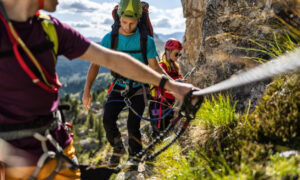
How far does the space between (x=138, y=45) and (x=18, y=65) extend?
3.25 m

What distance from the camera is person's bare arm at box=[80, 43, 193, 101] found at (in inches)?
98.3

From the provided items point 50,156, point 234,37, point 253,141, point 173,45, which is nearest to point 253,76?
point 253,141

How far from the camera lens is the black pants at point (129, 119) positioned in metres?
5.12

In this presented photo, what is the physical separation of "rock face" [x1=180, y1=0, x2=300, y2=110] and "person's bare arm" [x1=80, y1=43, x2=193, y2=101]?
85.8 inches

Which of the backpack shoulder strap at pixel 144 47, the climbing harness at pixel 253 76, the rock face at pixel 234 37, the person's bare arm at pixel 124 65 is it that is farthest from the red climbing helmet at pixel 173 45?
the person's bare arm at pixel 124 65

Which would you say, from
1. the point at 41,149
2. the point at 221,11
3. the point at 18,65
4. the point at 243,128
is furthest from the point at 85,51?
the point at 221,11

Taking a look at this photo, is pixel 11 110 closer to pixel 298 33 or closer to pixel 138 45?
pixel 138 45

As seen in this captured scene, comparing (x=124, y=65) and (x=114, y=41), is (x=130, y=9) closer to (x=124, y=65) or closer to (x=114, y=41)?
(x=114, y=41)

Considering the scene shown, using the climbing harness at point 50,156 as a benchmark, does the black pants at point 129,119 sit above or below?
below

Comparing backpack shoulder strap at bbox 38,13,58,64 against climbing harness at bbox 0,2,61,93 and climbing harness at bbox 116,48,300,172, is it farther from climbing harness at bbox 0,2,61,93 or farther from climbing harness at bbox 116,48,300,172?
climbing harness at bbox 116,48,300,172

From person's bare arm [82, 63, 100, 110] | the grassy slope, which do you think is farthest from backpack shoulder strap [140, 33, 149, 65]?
the grassy slope

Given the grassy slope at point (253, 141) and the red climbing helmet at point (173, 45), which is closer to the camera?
the grassy slope at point (253, 141)

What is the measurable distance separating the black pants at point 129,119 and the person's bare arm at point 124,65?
2592 millimetres

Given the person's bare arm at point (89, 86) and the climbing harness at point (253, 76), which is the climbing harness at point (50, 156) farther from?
the person's bare arm at point (89, 86)
